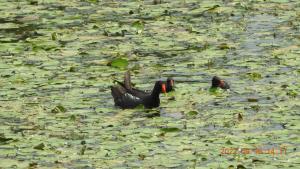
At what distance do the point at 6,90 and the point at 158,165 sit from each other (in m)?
4.66

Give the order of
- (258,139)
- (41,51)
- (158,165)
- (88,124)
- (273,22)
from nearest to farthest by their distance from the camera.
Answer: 1. (158,165)
2. (258,139)
3. (88,124)
4. (41,51)
5. (273,22)

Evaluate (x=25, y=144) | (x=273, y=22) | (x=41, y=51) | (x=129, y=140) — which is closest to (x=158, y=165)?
(x=129, y=140)

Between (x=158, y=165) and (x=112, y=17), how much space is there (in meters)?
9.72

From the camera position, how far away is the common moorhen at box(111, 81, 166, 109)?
15375 millimetres

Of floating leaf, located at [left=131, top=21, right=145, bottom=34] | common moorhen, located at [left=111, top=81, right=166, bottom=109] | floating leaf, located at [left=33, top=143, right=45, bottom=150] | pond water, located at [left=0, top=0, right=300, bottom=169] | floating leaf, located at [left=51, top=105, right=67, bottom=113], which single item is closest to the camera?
pond water, located at [left=0, top=0, right=300, bottom=169]

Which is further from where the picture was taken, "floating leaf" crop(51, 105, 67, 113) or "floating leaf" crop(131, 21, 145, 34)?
"floating leaf" crop(131, 21, 145, 34)

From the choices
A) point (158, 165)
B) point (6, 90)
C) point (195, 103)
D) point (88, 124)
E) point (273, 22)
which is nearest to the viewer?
point (158, 165)

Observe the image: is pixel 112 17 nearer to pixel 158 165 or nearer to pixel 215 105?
pixel 215 105

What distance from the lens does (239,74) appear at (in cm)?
1691

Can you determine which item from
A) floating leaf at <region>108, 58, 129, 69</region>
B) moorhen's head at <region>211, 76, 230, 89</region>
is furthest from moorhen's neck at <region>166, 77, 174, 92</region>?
floating leaf at <region>108, 58, 129, 69</region>

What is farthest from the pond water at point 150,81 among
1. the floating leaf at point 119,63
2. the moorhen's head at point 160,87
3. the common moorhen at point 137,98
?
the moorhen's head at point 160,87

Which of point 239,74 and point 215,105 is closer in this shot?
point 215,105

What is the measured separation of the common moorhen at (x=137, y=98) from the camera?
605 inches

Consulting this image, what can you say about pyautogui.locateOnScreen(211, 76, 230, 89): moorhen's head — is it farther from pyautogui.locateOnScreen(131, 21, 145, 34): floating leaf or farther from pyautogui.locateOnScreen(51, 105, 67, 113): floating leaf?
pyautogui.locateOnScreen(131, 21, 145, 34): floating leaf
